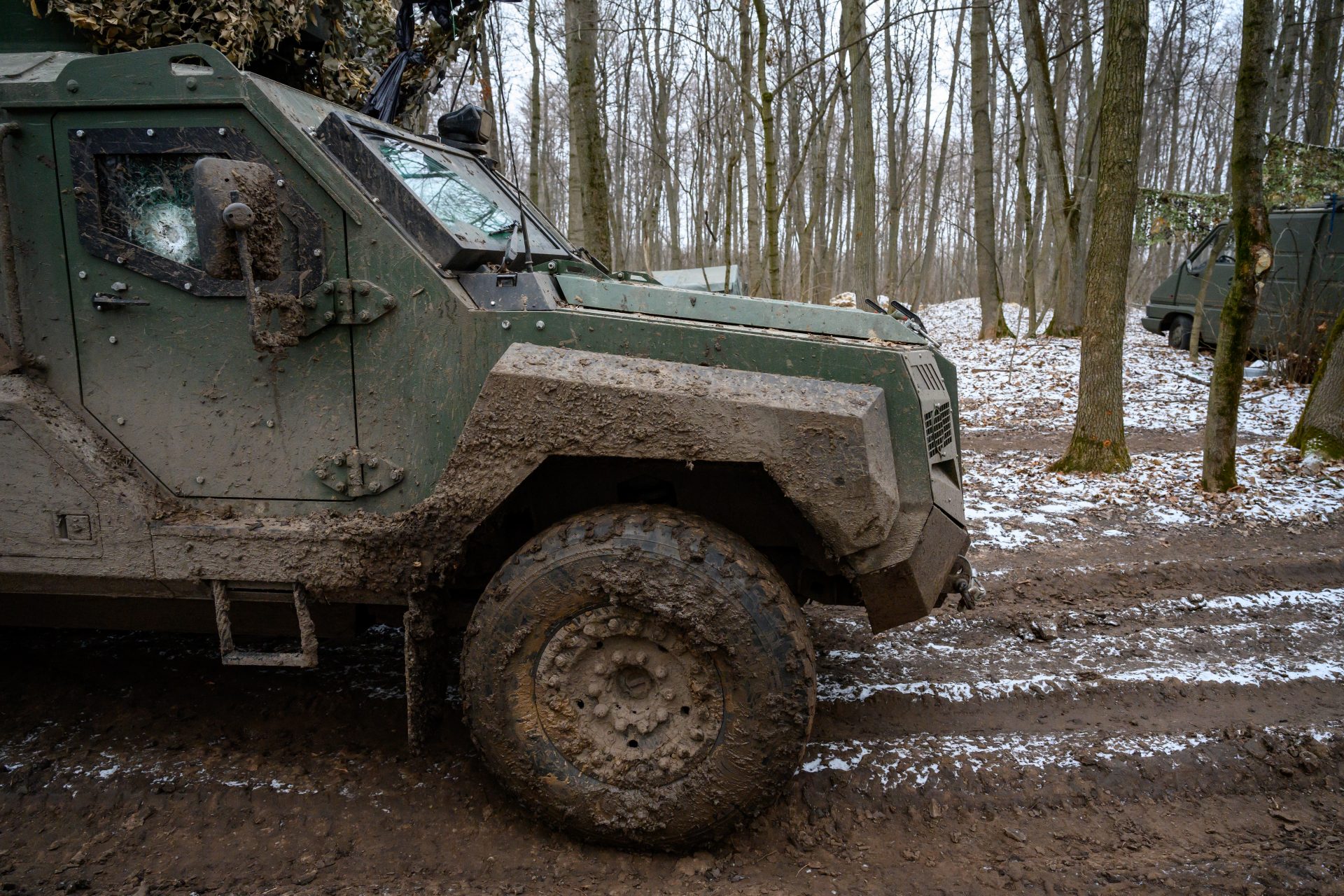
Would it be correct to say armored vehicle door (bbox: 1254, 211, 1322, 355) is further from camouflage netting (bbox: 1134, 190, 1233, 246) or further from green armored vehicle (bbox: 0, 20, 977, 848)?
green armored vehicle (bbox: 0, 20, 977, 848)

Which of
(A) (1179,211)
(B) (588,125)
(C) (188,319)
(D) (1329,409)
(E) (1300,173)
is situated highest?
(E) (1300,173)

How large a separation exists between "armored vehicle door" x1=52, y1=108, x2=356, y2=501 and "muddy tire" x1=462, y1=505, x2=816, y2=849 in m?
0.85

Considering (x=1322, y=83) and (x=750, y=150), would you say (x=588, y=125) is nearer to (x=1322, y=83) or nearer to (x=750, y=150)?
(x=750, y=150)

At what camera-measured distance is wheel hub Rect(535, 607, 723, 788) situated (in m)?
2.66

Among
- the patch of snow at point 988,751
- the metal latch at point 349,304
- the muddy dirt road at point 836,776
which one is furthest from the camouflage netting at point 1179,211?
the metal latch at point 349,304

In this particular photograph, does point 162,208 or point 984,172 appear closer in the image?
point 162,208

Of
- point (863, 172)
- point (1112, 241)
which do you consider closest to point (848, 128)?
point (863, 172)

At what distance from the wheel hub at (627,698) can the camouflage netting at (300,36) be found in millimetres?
2751

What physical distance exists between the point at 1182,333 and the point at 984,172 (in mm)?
4628

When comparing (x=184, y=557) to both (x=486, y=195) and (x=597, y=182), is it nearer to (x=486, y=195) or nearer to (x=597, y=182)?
(x=486, y=195)

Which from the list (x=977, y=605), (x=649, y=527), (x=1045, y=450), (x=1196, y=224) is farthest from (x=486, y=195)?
(x=1196, y=224)

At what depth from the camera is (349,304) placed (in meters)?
2.81

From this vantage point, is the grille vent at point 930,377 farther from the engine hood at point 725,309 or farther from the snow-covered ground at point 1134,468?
the snow-covered ground at point 1134,468

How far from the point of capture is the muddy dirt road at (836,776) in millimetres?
2654
